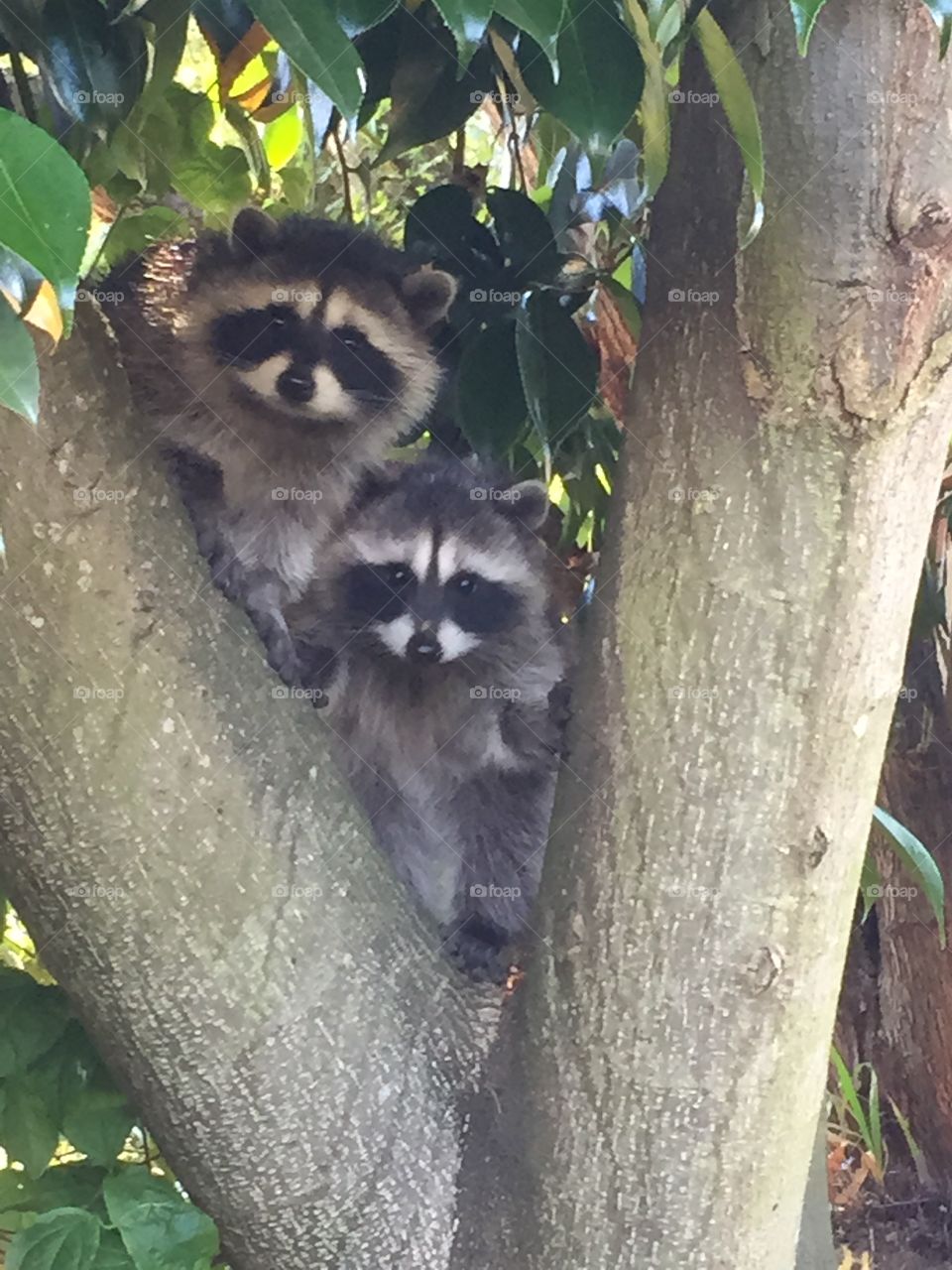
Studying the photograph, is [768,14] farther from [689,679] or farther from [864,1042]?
[864,1042]

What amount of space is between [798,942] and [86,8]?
115 cm

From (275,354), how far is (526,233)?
528mm

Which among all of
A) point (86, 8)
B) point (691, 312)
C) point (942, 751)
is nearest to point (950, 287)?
point (691, 312)

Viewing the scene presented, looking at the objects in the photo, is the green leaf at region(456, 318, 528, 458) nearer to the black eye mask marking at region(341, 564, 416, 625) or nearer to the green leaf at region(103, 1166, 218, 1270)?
the black eye mask marking at region(341, 564, 416, 625)

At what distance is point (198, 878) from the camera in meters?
1.25

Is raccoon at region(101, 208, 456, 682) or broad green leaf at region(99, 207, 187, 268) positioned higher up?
broad green leaf at region(99, 207, 187, 268)

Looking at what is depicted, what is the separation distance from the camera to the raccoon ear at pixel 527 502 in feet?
7.43

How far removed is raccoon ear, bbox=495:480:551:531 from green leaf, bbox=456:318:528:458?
42cm

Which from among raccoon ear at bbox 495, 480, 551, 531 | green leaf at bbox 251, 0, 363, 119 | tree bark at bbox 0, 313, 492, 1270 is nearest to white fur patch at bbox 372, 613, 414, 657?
raccoon ear at bbox 495, 480, 551, 531

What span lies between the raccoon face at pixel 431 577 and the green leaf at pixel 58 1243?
3.30ft

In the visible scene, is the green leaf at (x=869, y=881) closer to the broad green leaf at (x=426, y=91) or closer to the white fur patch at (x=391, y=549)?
the white fur patch at (x=391, y=549)

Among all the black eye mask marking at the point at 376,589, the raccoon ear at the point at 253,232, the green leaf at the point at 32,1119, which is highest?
the raccoon ear at the point at 253,232

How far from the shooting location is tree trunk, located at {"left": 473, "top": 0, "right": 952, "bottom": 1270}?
120cm

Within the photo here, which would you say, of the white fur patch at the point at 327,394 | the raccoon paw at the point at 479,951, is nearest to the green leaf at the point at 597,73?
the raccoon paw at the point at 479,951
